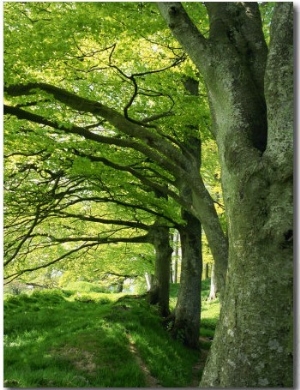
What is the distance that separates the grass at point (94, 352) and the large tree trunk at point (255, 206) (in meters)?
2.27

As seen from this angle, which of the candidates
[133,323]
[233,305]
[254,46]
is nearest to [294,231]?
[233,305]

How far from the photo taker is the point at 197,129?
9156 millimetres

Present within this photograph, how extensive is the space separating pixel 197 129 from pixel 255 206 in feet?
19.6

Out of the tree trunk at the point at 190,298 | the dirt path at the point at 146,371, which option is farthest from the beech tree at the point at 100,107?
the dirt path at the point at 146,371

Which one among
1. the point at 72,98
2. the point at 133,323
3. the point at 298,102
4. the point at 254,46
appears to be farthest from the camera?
the point at 133,323

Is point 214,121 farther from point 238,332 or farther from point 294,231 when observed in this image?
point 238,332

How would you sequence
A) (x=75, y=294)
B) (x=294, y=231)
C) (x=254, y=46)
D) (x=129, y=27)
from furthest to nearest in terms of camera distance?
1. (x=75, y=294)
2. (x=129, y=27)
3. (x=254, y=46)
4. (x=294, y=231)

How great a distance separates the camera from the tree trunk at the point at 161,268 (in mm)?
12000

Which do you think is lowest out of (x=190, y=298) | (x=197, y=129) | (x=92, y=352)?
(x=92, y=352)

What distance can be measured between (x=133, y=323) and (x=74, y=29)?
5.92 meters

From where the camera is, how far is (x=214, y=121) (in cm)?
421

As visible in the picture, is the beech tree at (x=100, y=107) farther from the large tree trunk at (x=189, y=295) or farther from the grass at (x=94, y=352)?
the grass at (x=94, y=352)

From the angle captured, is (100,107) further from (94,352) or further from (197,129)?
(197,129)

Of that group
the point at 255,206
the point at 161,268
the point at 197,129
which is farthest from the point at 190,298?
the point at 255,206
